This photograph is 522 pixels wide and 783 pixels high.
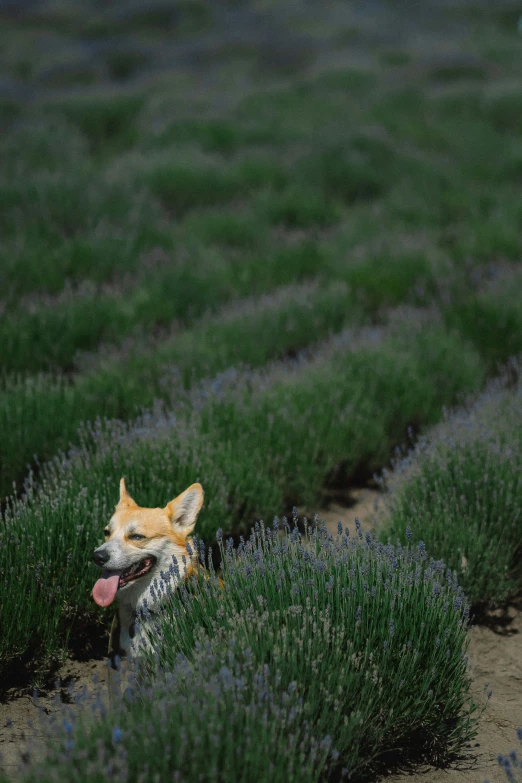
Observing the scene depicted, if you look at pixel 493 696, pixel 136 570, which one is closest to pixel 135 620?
pixel 136 570

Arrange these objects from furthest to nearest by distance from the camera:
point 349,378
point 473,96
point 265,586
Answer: point 473,96 → point 349,378 → point 265,586

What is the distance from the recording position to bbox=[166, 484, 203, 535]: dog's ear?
2.87 meters

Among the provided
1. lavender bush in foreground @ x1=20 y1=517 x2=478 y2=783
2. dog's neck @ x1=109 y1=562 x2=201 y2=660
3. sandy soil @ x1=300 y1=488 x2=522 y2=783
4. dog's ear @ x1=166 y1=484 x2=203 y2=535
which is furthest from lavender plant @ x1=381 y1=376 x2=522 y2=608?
dog's neck @ x1=109 y1=562 x2=201 y2=660

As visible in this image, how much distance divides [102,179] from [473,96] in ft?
37.9

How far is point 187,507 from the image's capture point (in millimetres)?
2896

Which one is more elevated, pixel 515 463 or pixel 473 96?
pixel 473 96

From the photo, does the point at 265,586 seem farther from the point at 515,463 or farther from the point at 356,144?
the point at 356,144

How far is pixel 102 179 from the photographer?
9.61 m

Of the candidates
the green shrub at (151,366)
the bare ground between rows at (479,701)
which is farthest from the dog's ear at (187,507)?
the green shrub at (151,366)

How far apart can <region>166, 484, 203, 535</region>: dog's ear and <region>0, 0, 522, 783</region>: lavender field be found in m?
0.21

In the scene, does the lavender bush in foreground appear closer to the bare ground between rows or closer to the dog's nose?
the bare ground between rows

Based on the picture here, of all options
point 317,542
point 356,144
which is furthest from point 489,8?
point 317,542

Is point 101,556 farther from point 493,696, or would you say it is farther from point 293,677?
point 493,696

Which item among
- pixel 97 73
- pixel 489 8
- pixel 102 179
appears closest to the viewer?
pixel 102 179
